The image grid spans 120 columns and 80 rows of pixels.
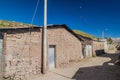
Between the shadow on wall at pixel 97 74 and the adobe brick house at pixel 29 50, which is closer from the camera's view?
the adobe brick house at pixel 29 50

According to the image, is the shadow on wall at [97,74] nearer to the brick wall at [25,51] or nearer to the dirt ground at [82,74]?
the dirt ground at [82,74]

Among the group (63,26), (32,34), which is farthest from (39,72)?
(63,26)

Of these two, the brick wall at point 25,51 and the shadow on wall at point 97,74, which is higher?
the brick wall at point 25,51

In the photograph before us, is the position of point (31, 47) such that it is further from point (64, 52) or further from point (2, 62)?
point (64, 52)

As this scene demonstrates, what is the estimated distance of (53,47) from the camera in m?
14.6

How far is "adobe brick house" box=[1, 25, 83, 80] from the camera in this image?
983cm

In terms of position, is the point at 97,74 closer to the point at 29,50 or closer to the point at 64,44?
the point at 64,44

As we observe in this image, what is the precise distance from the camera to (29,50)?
1147 cm

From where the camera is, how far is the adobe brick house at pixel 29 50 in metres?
9.83

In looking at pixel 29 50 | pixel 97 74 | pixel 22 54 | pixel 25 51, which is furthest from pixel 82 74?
pixel 22 54

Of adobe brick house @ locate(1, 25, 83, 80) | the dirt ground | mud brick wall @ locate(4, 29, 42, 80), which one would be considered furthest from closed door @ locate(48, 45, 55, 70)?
mud brick wall @ locate(4, 29, 42, 80)

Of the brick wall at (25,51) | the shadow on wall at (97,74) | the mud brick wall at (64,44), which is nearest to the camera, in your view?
the brick wall at (25,51)

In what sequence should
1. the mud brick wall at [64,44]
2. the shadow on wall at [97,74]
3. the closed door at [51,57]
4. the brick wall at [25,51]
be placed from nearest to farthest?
1. the brick wall at [25,51]
2. the shadow on wall at [97,74]
3. the closed door at [51,57]
4. the mud brick wall at [64,44]

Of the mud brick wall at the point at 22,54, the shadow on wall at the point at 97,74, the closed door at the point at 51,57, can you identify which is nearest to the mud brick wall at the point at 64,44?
the closed door at the point at 51,57
